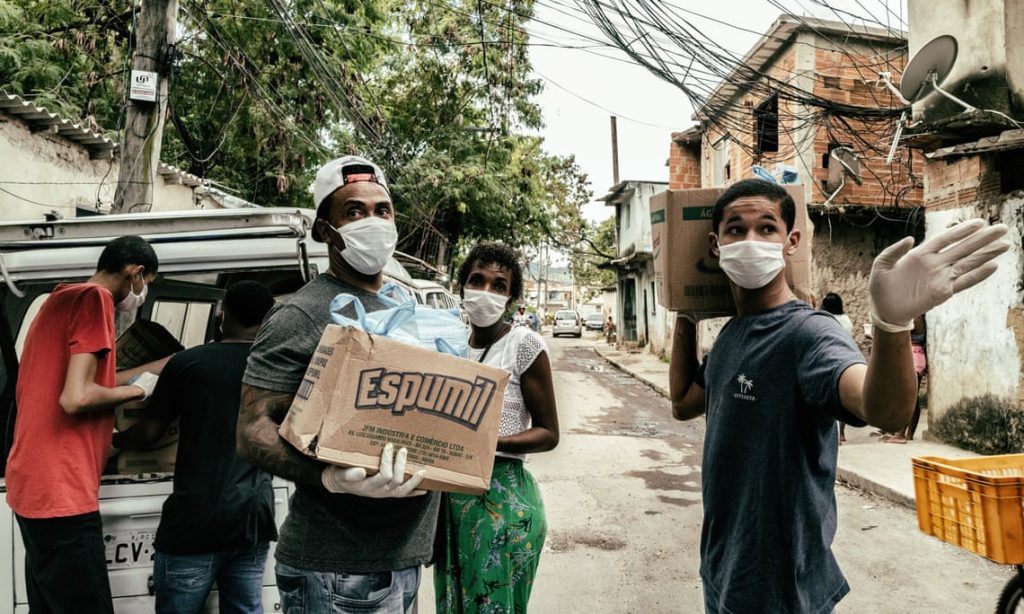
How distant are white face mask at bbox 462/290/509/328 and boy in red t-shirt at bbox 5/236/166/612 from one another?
4.20 feet

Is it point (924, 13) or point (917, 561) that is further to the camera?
point (924, 13)

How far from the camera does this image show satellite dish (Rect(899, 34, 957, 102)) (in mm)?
6992

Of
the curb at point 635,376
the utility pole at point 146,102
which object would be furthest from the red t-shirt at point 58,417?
the curb at point 635,376

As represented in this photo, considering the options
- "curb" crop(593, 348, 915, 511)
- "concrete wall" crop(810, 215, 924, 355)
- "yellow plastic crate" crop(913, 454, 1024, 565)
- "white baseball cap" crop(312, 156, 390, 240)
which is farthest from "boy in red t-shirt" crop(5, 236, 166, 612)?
"concrete wall" crop(810, 215, 924, 355)

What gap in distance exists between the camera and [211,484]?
2.46m

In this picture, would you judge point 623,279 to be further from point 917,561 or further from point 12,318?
point 12,318

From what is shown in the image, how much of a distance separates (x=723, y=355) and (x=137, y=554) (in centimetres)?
240

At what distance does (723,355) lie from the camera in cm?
195

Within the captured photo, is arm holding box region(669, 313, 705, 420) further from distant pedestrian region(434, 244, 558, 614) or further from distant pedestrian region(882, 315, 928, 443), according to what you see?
distant pedestrian region(882, 315, 928, 443)

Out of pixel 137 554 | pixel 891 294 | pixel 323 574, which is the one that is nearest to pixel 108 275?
pixel 137 554

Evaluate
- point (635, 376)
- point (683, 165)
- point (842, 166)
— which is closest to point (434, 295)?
point (842, 166)

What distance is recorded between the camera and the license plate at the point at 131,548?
2631 mm

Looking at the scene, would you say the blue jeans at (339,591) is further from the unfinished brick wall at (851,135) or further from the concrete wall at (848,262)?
the concrete wall at (848,262)

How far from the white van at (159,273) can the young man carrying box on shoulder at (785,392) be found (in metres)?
1.64
